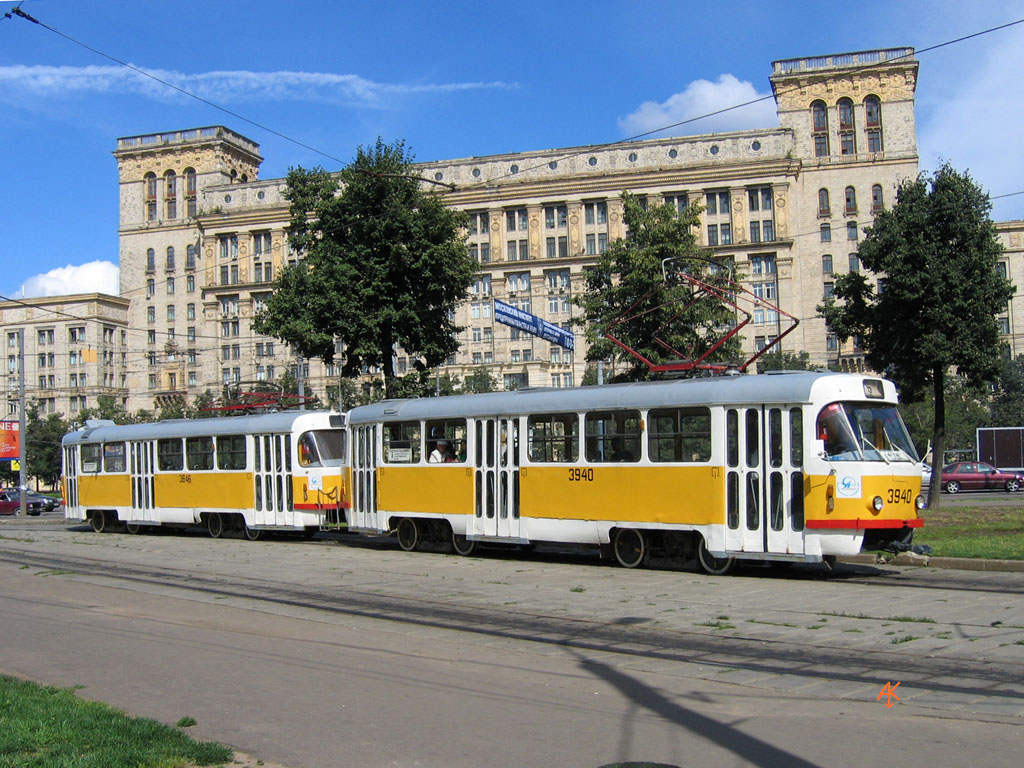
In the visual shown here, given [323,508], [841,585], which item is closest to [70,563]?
[323,508]

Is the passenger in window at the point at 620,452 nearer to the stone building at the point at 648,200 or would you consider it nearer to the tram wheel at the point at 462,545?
the tram wheel at the point at 462,545

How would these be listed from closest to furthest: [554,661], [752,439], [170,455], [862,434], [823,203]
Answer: [554,661]
[862,434]
[752,439]
[170,455]
[823,203]

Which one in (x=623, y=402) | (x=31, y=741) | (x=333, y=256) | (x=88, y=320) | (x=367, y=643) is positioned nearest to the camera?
(x=31, y=741)

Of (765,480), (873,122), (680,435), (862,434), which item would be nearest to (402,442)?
(680,435)

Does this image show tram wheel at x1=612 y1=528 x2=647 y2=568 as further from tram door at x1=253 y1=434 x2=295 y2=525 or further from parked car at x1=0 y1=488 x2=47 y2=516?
parked car at x1=0 y1=488 x2=47 y2=516

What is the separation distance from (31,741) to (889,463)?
1192 cm

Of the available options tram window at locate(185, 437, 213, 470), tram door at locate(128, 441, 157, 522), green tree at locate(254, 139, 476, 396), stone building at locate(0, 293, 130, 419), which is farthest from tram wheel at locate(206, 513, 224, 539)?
stone building at locate(0, 293, 130, 419)

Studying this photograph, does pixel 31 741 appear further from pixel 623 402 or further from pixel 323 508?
pixel 323 508

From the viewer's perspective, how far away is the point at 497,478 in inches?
776

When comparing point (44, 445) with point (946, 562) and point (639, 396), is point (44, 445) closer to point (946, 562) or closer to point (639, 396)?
point (639, 396)

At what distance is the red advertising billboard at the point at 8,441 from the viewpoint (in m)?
67.3

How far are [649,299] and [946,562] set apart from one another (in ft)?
50.1

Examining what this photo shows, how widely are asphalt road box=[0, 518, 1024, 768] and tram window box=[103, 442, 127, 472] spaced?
13282 mm

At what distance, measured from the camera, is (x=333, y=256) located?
29.9 m
